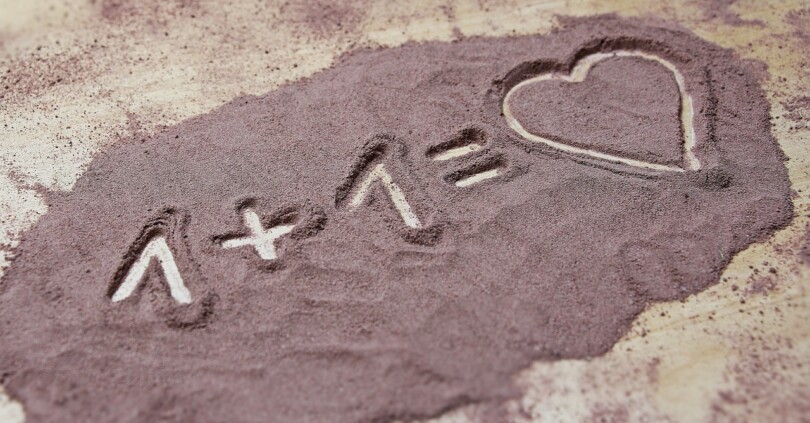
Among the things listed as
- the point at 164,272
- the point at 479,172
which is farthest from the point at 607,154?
the point at 164,272

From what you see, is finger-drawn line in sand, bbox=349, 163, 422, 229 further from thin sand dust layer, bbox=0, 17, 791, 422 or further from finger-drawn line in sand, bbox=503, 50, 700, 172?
finger-drawn line in sand, bbox=503, 50, 700, 172

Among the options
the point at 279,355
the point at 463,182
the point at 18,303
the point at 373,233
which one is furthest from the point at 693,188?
the point at 18,303

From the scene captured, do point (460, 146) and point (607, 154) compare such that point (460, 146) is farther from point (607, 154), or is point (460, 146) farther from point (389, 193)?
point (607, 154)

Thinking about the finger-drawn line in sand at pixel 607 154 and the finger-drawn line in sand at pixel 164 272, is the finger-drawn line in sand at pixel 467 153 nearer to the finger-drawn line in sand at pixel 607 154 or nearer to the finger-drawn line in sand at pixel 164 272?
the finger-drawn line in sand at pixel 607 154

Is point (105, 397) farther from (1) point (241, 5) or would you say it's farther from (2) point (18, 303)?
(1) point (241, 5)

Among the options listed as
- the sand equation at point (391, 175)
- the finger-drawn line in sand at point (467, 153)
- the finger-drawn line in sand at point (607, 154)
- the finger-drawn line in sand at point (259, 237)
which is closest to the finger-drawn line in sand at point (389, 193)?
the sand equation at point (391, 175)

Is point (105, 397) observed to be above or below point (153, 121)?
below
